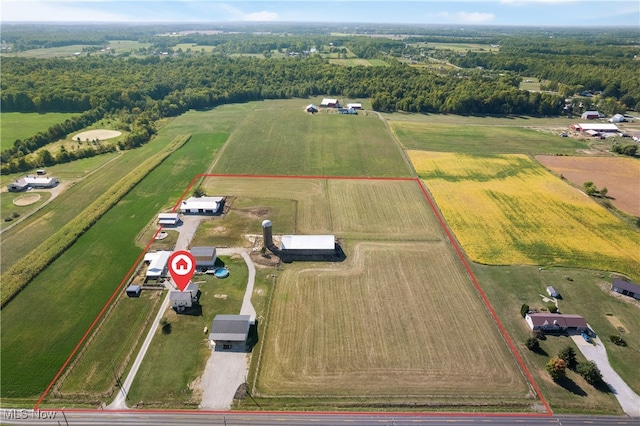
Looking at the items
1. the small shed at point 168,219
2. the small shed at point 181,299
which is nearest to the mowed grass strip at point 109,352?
the small shed at point 181,299

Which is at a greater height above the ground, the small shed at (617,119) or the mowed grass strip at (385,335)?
the small shed at (617,119)

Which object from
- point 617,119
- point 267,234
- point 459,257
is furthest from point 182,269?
point 617,119

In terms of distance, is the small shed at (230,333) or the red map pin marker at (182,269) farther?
the red map pin marker at (182,269)

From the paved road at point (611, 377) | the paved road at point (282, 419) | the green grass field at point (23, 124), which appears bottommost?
the paved road at point (282, 419)

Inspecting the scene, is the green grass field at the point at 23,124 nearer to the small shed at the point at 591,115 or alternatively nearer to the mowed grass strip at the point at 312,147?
the mowed grass strip at the point at 312,147

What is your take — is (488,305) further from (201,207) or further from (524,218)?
(201,207)

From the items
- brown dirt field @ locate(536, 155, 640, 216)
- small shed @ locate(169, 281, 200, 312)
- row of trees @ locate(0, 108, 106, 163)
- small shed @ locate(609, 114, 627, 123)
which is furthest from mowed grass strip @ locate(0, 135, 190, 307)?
small shed @ locate(609, 114, 627, 123)

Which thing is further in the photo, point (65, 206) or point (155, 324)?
point (65, 206)

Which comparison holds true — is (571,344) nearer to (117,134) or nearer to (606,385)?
(606,385)
